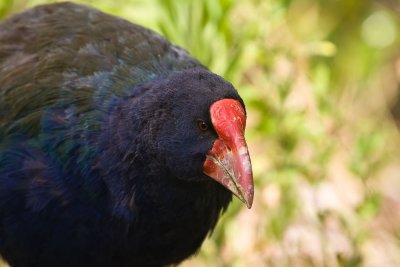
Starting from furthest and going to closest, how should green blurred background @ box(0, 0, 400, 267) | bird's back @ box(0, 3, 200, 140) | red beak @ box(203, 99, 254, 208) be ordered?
green blurred background @ box(0, 0, 400, 267)
bird's back @ box(0, 3, 200, 140)
red beak @ box(203, 99, 254, 208)

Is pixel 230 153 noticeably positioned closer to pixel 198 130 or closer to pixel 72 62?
pixel 198 130

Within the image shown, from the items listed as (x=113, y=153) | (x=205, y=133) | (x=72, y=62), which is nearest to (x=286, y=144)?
(x=72, y=62)

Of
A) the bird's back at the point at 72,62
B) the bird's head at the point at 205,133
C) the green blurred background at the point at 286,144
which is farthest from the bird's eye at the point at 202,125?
the green blurred background at the point at 286,144

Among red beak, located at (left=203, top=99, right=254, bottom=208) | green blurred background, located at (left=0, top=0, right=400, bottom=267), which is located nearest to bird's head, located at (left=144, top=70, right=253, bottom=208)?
red beak, located at (left=203, top=99, right=254, bottom=208)

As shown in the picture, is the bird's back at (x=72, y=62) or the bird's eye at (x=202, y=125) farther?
the bird's back at (x=72, y=62)

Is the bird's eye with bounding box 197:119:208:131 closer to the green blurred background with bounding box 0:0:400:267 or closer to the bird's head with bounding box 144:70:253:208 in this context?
the bird's head with bounding box 144:70:253:208

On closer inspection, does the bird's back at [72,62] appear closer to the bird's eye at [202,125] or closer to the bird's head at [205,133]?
the bird's head at [205,133]
